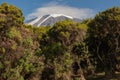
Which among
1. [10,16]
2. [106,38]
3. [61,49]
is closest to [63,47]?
[61,49]

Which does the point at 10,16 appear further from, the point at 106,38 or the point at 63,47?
the point at 106,38

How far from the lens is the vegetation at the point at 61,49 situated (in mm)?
31422

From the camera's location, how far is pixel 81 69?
42.9 metres

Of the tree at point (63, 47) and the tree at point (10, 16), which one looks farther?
the tree at point (63, 47)

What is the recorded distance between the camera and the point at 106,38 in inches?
1700

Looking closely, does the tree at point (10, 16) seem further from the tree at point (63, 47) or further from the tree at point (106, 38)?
the tree at point (106, 38)

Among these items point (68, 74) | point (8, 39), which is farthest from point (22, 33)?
point (68, 74)

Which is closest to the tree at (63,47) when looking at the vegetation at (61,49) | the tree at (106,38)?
the vegetation at (61,49)

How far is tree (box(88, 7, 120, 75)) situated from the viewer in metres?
41.3

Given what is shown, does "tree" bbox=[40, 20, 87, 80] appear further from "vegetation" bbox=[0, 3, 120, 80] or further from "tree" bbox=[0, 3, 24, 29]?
"tree" bbox=[0, 3, 24, 29]

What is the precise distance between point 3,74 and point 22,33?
508cm

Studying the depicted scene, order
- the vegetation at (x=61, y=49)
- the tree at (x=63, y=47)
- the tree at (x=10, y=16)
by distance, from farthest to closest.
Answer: the tree at (x=63, y=47)
the vegetation at (x=61, y=49)
the tree at (x=10, y=16)

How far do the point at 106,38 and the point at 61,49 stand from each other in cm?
830

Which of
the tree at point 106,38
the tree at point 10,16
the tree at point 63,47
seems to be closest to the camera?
the tree at point 10,16
